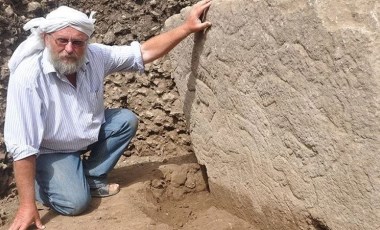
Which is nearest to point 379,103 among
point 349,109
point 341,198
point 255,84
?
point 349,109

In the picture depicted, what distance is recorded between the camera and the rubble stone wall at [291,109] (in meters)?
2.14

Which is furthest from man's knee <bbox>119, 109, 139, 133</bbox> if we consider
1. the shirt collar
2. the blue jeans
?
the shirt collar

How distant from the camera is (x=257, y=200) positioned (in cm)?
290

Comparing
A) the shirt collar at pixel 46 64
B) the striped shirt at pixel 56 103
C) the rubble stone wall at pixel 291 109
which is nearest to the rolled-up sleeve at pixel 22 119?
the striped shirt at pixel 56 103

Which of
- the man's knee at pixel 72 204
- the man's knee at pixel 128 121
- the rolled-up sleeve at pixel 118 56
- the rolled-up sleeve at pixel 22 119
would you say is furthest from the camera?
the man's knee at pixel 128 121

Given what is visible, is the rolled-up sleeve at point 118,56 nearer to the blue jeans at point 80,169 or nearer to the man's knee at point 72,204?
the blue jeans at point 80,169

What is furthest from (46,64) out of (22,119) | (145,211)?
(145,211)

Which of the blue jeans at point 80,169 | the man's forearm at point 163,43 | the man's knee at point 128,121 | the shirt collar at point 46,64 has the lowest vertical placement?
the blue jeans at point 80,169

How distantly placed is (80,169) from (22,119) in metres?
0.53

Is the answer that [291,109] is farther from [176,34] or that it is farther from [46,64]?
[46,64]

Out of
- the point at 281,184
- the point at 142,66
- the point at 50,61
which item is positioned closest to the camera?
the point at 281,184

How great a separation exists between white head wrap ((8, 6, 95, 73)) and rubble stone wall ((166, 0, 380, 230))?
23.5 inches

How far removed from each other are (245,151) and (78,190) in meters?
1.02

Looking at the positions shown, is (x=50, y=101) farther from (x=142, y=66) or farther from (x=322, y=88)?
(x=322, y=88)
